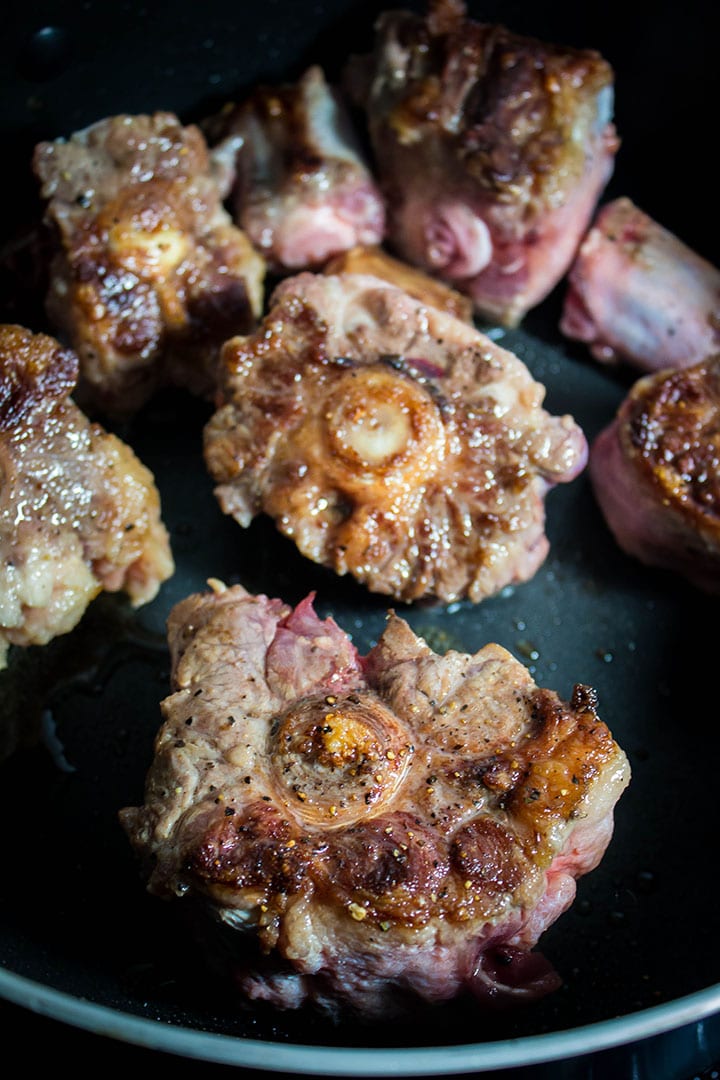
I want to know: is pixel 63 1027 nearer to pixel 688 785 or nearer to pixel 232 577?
pixel 232 577

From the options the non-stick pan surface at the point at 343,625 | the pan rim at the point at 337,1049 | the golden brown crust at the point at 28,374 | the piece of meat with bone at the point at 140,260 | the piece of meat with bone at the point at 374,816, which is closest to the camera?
the pan rim at the point at 337,1049

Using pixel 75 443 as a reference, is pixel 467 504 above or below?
below

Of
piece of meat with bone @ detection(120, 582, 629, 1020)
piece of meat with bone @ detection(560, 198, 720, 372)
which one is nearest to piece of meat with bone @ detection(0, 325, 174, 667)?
piece of meat with bone @ detection(120, 582, 629, 1020)

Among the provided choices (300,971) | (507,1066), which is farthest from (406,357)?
(507,1066)

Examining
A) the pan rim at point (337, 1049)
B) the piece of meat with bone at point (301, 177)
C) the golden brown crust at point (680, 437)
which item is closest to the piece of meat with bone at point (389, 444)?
the golden brown crust at point (680, 437)

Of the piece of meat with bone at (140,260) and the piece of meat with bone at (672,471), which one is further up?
the piece of meat with bone at (140,260)

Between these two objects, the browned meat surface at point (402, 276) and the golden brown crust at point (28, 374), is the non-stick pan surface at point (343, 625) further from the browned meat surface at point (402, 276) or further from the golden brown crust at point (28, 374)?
the golden brown crust at point (28, 374)

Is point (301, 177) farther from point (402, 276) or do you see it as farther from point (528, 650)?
point (528, 650)
